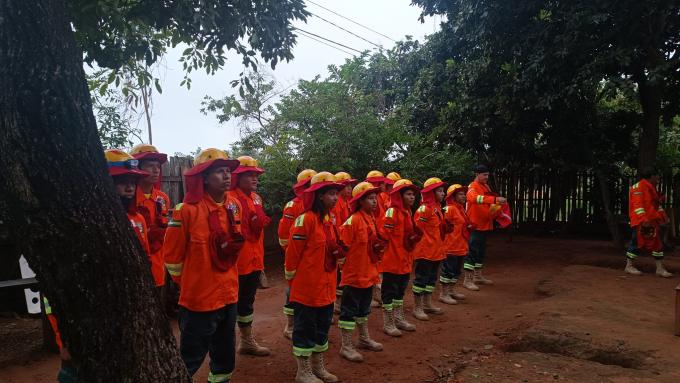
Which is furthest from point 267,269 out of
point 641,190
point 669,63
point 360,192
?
point 669,63

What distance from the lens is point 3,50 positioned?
1.92 metres

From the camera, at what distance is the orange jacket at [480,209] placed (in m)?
8.27

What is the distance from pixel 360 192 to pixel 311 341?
166 cm

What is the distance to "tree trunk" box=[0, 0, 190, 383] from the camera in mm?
1918

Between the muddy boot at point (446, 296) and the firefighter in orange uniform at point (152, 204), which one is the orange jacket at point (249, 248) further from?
the muddy boot at point (446, 296)

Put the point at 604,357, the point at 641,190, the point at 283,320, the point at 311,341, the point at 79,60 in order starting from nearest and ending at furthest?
the point at 79,60 < the point at 311,341 < the point at 604,357 < the point at 283,320 < the point at 641,190

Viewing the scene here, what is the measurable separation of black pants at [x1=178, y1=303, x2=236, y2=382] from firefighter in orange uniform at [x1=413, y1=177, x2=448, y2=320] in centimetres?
345

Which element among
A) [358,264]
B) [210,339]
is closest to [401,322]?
[358,264]

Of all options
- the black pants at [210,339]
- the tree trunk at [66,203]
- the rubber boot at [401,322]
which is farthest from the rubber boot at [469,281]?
the tree trunk at [66,203]

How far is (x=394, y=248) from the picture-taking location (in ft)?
19.1

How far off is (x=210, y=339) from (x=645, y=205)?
338 inches

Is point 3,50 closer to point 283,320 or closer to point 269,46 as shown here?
point 269,46

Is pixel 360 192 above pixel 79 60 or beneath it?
beneath

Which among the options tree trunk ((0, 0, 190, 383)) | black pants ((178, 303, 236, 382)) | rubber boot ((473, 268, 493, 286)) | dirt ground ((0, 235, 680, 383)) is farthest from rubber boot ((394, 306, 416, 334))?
tree trunk ((0, 0, 190, 383))
